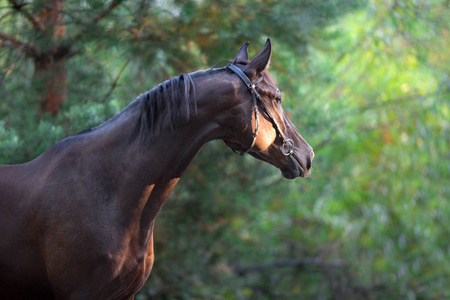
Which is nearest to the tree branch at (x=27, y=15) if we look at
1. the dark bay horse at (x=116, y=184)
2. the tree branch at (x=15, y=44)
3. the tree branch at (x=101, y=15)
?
the tree branch at (x=15, y=44)

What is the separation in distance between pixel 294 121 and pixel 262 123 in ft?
13.1

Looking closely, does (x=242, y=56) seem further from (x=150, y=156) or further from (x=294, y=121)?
(x=294, y=121)

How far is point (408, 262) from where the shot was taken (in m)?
7.99

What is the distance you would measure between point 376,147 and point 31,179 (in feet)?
24.2

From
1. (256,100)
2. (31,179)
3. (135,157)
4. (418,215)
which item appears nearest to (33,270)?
(31,179)

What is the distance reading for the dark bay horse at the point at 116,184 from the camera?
94.8 inches

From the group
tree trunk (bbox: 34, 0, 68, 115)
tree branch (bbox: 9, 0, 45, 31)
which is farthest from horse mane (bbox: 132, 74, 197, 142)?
tree trunk (bbox: 34, 0, 68, 115)

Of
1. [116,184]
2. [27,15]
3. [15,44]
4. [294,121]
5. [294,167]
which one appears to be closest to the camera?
[116,184]

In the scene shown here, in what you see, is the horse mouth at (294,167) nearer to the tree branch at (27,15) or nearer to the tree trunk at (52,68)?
the tree branch at (27,15)

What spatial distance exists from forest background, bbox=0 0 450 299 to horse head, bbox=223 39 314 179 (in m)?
1.80

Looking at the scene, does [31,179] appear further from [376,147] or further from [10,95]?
[376,147]

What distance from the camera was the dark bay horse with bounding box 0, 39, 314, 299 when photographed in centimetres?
241

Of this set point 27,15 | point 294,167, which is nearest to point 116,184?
point 294,167

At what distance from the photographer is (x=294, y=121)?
6.47 m
